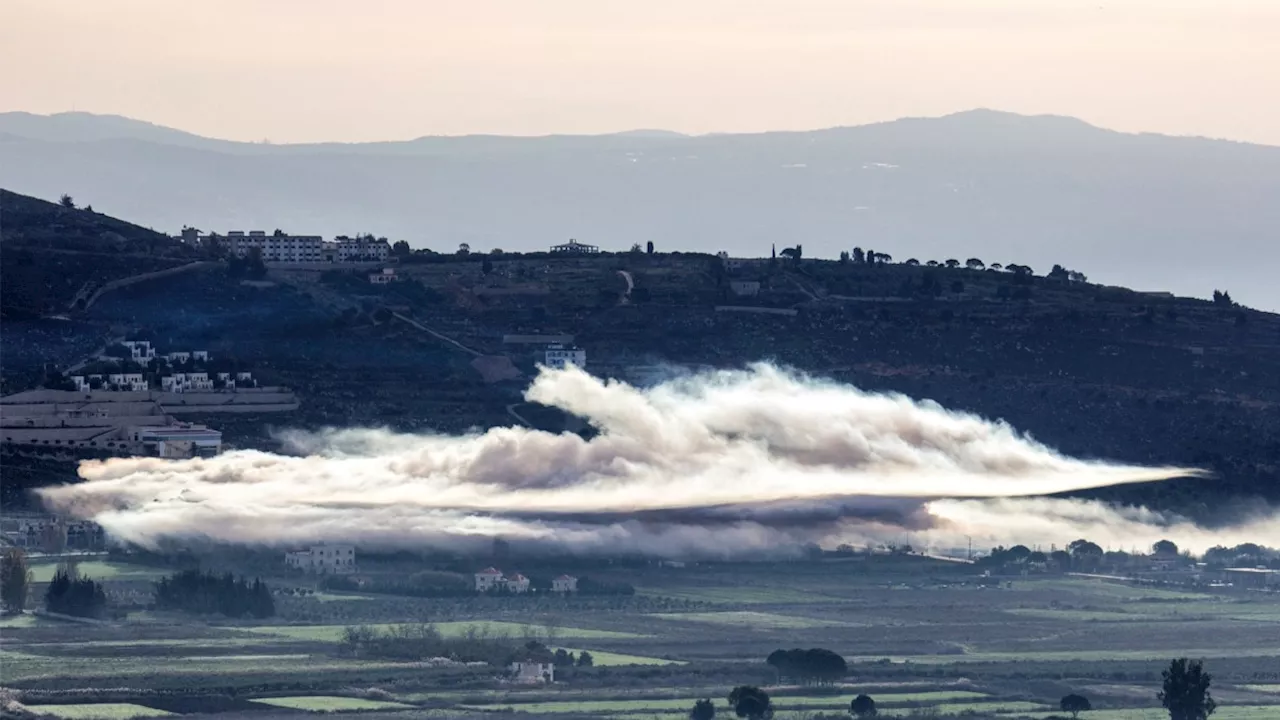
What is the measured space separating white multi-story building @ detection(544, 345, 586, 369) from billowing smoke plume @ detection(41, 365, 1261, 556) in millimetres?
17052

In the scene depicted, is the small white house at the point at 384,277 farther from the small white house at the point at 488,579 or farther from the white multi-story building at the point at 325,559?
the small white house at the point at 488,579

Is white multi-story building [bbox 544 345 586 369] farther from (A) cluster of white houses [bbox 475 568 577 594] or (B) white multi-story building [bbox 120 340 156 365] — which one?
(A) cluster of white houses [bbox 475 568 577 594]

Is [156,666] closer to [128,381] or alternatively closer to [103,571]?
[103,571]

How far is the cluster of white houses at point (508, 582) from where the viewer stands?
10514cm

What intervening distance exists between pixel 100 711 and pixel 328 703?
5573mm

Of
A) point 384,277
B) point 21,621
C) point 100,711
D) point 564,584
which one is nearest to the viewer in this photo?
point 100,711

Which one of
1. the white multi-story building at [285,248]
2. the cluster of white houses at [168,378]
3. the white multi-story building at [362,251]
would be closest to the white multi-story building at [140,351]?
the cluster of white houses at [168,378]

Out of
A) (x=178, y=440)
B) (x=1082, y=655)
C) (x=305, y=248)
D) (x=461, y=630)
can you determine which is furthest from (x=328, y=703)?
(x=305, y=248)

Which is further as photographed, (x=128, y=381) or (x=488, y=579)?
(x=128, y=381)

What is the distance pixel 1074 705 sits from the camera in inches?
3378

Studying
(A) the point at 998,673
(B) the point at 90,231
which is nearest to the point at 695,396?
(A) the point at 998,673

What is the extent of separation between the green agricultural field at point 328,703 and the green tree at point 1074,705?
16469mm

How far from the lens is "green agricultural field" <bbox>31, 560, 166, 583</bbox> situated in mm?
103062

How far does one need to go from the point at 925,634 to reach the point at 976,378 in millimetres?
42166
